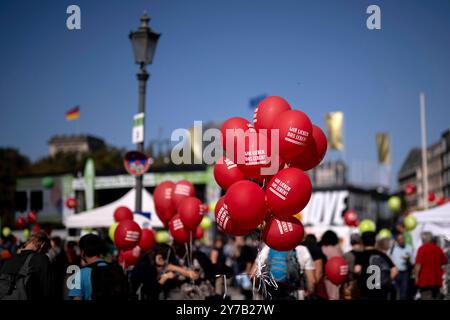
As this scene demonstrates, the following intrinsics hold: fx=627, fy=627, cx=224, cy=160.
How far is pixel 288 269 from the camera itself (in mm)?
7633

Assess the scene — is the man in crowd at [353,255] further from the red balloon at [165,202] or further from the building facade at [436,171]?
the building facade at [436,171]

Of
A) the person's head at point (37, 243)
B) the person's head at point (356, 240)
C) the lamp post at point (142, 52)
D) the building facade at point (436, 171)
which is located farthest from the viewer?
the building facade at point (436, 171)

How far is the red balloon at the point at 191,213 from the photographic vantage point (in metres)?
8.77

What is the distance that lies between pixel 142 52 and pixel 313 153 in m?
4.90

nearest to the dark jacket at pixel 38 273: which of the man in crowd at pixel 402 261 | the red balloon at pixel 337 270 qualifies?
the red balloon at pixel 337 270

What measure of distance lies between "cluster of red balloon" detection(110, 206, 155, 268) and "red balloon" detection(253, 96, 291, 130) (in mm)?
3317

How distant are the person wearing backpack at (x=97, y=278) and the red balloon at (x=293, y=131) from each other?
1.98 m

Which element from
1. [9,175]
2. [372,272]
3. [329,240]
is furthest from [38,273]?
[9,175]

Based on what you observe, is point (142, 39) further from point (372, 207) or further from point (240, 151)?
point (372, 207)

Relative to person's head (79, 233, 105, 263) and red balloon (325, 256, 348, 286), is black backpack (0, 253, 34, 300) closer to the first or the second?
person's head (79, 233, 105, 263)

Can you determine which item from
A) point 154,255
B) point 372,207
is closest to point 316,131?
point 154,255

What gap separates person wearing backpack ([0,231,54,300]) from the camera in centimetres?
569

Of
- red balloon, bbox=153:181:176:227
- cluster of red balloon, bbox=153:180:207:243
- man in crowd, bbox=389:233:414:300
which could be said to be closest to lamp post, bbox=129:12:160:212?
red balloon, bbox=153:181:176:227
